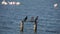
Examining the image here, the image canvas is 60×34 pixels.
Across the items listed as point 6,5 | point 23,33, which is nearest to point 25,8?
point 6,5

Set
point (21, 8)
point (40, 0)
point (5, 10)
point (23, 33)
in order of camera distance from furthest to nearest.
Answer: point (40, 0) < point (21, 8) < point (5, 10) < point (23, 33)

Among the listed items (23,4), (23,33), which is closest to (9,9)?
(23,4)

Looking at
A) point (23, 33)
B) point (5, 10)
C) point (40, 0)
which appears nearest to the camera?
point (23, 33)

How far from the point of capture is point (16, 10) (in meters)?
93.1

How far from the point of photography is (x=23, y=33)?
4634 cm

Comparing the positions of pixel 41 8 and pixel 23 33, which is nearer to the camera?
pixel 23 33

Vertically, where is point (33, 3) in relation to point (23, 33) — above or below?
above

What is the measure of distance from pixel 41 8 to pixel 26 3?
1209 cm

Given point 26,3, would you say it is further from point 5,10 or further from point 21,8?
point 5,10

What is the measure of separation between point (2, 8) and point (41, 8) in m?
16.8

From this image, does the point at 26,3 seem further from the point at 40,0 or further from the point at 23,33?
the point at 23,33

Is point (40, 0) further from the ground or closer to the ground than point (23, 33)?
further from the ground

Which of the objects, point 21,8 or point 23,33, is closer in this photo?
point 23,33

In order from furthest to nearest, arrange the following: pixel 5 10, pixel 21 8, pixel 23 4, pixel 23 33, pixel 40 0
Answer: pixel 40 0, pixel 23 4, pixel 21 8, pixel 5 10, pixel 23 33
